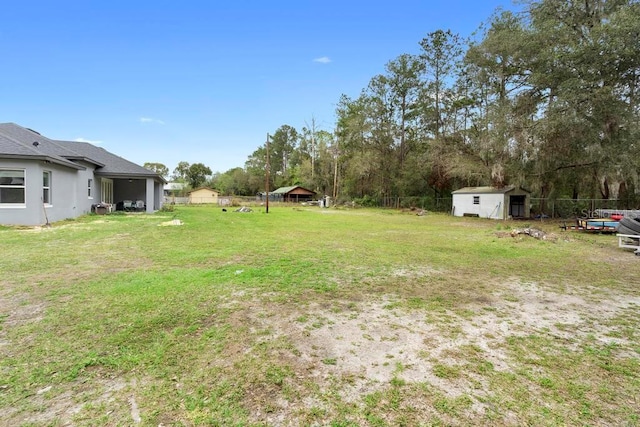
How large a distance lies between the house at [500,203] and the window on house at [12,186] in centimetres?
2443

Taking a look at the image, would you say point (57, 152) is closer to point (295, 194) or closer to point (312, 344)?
point (312, 344)

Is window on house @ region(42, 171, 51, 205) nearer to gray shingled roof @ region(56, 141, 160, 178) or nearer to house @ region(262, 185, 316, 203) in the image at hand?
gray shingled roof @ region(56, 141, 160, 178)

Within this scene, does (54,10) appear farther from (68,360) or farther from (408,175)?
(408,175)

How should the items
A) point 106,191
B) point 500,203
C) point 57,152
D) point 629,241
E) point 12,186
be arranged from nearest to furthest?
point 629,241 < point 12,186 < point 57,152 < point 106,191 < point 500,203

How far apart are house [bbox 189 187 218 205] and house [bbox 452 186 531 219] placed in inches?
1369

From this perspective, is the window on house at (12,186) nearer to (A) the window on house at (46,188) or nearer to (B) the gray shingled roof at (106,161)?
(A) the window on house at (46,188)

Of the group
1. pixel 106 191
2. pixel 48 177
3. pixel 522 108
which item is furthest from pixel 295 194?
pixel 48 177

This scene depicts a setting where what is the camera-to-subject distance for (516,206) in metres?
21.3

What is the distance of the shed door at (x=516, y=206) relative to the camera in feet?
69.3

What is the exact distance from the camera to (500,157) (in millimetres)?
18797

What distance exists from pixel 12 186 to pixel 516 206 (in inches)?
1037

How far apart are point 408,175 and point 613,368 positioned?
30.5 meters

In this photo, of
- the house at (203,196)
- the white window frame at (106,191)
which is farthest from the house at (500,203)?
the house at (203,196)

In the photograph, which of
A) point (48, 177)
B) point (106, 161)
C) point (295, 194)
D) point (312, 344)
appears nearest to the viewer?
point (312, 344)
